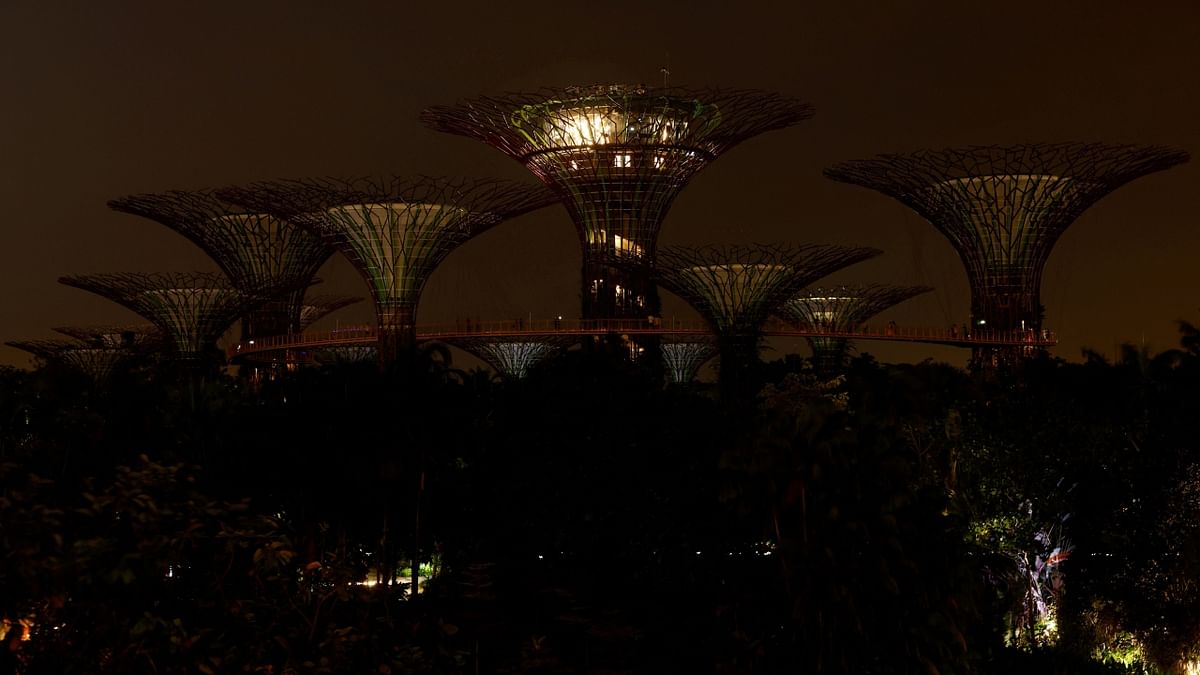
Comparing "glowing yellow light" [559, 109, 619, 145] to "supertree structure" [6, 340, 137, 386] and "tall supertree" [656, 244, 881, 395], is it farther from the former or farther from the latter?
"supertree structure" [6, 340, 137, 386]

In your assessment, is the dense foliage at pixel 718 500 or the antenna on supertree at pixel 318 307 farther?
the antenna on supertree at pixel 318 307

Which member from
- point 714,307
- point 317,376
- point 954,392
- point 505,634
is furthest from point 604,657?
point 714,307

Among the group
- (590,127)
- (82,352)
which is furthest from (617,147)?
(82,352)

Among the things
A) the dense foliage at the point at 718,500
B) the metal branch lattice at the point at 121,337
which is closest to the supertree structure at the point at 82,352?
the metal branch lattice at the point at 121,337

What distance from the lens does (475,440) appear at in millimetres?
29172

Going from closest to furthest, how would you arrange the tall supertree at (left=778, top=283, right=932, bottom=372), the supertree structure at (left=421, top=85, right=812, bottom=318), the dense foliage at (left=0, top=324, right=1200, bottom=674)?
the dense foliage at (left=0, top=324, right=1200, bottom=674) < the supertree structure at (left=421, top=85, right=812, bottom=318) < the tall supertree at (left=778, top=283, right=932, bottom=372)

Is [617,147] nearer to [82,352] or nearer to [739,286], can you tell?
[739,286]

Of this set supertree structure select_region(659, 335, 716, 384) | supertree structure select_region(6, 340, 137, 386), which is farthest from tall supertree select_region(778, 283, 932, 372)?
supertree structure select_region(6, 340, 137, 386)

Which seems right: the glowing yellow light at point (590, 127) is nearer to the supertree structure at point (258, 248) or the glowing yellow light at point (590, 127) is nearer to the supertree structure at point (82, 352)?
the supertree structure at point (258, 248)

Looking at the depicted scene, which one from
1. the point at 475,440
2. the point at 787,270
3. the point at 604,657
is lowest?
the point at 604,657

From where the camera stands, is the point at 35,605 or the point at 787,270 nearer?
the point at 35,605

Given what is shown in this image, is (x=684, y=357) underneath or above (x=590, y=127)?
underneath

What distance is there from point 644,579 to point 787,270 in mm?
36562

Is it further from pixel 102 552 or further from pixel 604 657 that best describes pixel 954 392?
pixel 102 552
